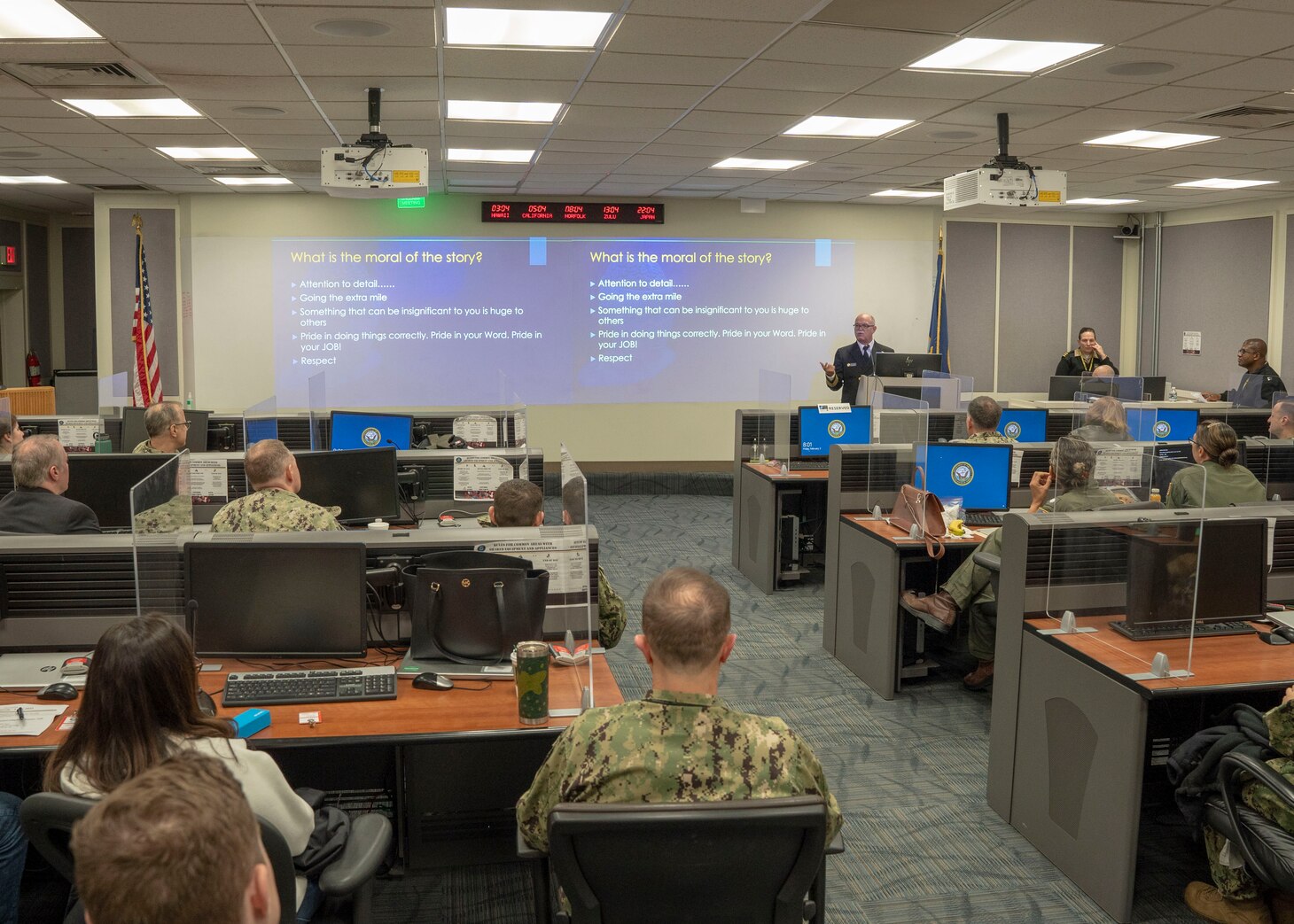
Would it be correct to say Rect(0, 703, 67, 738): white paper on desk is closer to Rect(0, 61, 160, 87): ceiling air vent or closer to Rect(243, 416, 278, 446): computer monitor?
Rect(0, 61, 160, 87): ceiling air vent

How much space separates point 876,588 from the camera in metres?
4.71

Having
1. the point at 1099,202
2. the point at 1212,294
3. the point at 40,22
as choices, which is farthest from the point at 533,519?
the point at 1212,294

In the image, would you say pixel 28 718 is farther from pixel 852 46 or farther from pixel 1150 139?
pixel 1150 139

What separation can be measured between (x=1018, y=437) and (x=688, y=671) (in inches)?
213

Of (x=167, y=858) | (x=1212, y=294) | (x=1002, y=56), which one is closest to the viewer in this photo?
(x=167, y=858)

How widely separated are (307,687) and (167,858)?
161 centimetres

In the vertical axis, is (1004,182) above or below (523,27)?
below

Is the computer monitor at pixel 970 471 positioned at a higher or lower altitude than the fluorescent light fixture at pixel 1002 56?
lower

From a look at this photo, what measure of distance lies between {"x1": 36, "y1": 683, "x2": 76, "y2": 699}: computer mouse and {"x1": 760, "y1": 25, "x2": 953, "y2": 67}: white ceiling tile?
324cm

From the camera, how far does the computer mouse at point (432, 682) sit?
2697 millimetres

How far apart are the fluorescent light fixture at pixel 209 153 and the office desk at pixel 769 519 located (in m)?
3.92

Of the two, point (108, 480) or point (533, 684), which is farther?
point (108, 480)

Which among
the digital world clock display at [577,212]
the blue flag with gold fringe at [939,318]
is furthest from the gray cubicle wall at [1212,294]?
the digital world clock display at [577,212]

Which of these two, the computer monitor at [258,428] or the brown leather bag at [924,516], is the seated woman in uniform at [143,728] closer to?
the brown leather bag at [924,516]
